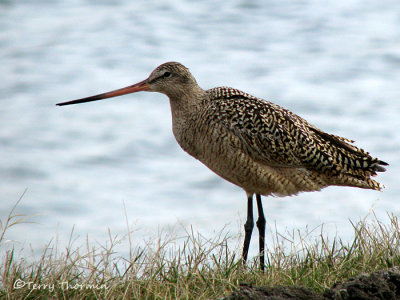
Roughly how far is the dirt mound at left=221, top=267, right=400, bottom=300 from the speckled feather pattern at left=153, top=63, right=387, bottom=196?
6.31 feet

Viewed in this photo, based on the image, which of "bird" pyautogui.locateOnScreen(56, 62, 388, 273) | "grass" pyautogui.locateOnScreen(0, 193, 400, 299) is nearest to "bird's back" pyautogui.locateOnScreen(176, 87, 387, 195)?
"bird" pyautogui.locateOnScreen(56, 62, 388, 273)

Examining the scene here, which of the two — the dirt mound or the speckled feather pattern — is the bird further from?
the dirt mound


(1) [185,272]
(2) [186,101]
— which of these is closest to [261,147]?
(2) [186,101]

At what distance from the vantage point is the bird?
5746mm

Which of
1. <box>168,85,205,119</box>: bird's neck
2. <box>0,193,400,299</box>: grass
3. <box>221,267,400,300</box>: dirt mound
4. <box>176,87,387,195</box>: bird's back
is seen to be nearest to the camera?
<box>221,267,400,300</box>: dirt mound

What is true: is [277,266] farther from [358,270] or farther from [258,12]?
[258,12]

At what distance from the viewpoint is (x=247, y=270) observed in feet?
16.0

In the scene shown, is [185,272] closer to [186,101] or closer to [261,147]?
[261,147]

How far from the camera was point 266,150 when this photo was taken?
229 inches

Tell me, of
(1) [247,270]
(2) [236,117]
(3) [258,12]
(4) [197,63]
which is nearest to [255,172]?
(2) [236,117]

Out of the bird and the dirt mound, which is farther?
the bird

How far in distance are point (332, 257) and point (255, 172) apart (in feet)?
3.58

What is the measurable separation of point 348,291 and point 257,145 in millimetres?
2176

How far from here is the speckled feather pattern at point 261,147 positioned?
18.9 feet
